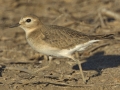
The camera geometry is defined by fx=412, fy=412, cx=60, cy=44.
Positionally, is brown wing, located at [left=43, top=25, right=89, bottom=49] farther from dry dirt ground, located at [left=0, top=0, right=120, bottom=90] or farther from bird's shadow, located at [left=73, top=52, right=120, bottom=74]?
bird's shadow, located at [left=73, top=52, right=120, bottom=74]

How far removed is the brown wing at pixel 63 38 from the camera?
6.71 m

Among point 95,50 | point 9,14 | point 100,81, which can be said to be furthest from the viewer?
point 9,14

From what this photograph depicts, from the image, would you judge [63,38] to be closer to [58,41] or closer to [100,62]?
[58,41]

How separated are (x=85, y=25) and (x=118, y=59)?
2.43 metres

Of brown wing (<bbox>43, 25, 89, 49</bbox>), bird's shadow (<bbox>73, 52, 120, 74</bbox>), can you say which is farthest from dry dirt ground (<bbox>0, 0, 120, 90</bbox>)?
brown wing (<bbox>43, 25, 89, 49</bbox>)

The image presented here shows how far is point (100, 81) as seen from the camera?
6840mm

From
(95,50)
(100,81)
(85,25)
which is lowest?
(100,81)

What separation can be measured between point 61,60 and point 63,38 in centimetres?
160

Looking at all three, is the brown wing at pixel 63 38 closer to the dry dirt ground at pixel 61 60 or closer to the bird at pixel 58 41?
the bird at pixel 58 41

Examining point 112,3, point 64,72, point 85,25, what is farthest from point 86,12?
point 64,72

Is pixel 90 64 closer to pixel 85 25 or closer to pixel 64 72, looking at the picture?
pixel 64 72

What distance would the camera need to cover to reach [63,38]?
267 inches

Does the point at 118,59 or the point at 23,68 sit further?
the point at 118,59

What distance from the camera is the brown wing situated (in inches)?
264
